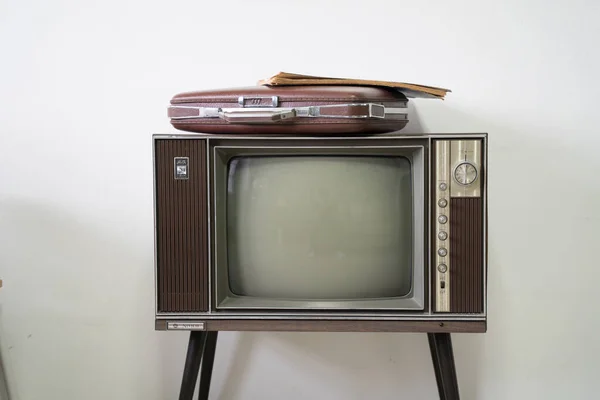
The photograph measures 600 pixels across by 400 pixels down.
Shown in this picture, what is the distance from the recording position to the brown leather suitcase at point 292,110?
851mm

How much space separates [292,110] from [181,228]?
1.05 ft

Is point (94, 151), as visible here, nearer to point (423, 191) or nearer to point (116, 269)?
point (116, 269)

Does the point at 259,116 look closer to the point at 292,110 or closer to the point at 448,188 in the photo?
the point at 292,110

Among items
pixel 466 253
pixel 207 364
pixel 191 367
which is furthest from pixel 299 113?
pixel 207 364

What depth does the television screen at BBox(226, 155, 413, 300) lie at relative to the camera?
0.93 meters

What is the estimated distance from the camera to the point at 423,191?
87cm

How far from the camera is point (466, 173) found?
0.85 m

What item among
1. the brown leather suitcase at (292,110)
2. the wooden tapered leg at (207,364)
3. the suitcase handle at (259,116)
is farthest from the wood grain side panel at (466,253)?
the wooden tapered leg at (207,364)

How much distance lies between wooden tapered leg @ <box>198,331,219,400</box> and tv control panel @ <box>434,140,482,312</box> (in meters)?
0.60

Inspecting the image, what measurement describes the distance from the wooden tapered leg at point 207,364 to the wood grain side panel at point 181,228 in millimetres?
294

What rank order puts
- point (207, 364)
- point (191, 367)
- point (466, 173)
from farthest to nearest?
point (207, 364) < point (191, 367) < point (466, 173)

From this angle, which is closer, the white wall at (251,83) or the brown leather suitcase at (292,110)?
the brown leather suitcase at (292,110)

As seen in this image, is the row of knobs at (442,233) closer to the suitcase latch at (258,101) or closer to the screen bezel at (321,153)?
the screen bezel at (321,153)

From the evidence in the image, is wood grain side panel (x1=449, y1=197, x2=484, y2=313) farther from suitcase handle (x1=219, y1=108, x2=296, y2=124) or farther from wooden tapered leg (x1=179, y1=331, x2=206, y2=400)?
wooden tapered leg (x1=179, y1=331, x2=206, y2=400)
